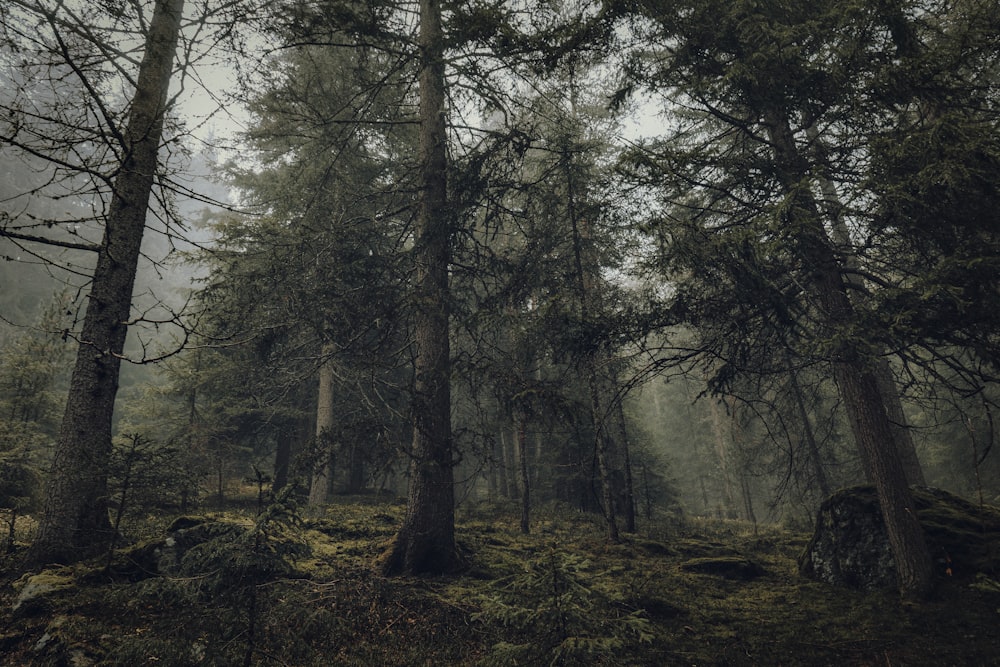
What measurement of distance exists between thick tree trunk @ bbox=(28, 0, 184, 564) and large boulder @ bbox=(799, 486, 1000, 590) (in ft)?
Answer: 36.0

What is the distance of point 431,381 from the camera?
794 cm

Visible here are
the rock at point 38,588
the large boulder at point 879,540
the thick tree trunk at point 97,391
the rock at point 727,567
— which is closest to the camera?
the rock at point 38,588

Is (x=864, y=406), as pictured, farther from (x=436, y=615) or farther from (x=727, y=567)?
(x=436, y=615)

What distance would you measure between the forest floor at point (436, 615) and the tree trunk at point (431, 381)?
1.76ft

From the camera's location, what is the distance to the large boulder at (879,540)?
697 cm

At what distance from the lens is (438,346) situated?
8438 millimetres

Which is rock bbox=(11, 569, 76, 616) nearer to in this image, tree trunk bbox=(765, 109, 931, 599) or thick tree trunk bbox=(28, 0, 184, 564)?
thick tree trunk bbox=(28, 0, 184, 564)

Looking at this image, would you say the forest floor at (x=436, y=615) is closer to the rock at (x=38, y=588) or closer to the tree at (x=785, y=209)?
the rock at (x=38, y=588)

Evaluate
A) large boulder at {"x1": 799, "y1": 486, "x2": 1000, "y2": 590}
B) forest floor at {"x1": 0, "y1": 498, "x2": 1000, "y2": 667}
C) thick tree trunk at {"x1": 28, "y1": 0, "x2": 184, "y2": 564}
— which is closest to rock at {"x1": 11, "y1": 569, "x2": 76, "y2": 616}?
forest floor at {"x1": 0, "y1": 498, "x2": 1000, "y2": 667}

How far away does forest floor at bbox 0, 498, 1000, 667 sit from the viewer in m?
4.27

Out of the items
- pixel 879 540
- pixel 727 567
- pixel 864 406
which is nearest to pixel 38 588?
pixel 727 567

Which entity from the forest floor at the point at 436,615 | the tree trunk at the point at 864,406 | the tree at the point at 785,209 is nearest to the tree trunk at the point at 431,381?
the forest floor at the point at 436,615

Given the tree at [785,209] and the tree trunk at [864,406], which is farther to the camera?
the tree trunk at [864,406]

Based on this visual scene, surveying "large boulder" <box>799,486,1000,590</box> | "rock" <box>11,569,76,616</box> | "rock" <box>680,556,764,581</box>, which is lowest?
"rock" <box>680,556,764,581</box>
